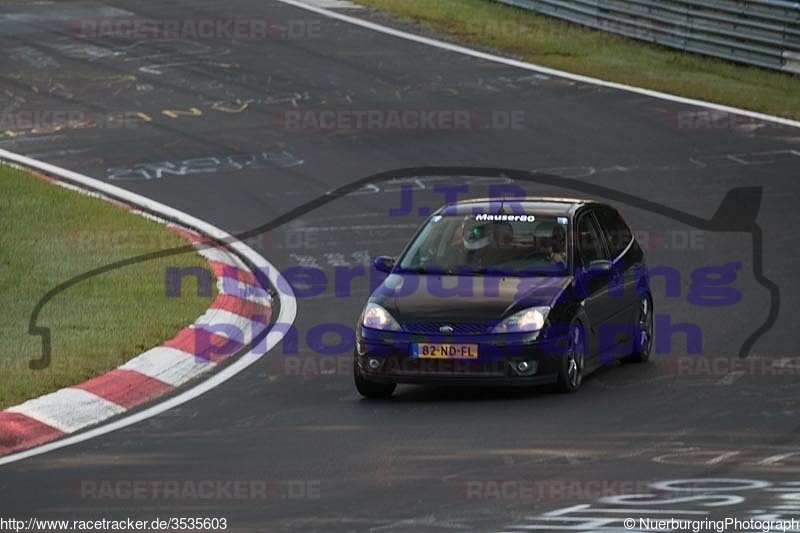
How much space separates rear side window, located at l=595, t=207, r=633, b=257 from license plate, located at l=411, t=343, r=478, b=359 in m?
2.33

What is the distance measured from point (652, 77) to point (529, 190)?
7.93m

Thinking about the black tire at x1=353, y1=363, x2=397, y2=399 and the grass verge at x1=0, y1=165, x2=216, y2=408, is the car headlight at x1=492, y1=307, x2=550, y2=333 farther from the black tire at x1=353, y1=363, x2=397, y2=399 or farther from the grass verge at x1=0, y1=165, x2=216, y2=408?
the grass verge at x1=0, y1=165, x2=216, y2=408

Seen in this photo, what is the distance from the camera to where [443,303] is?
13250 mm

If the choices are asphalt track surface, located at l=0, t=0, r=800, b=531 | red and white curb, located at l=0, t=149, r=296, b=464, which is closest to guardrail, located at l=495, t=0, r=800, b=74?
asphalt track surface, located at l=0, t=0, r=800, b=531

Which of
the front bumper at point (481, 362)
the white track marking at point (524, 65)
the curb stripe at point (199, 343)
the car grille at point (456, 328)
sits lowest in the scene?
the curb stripe at point (199, 343)

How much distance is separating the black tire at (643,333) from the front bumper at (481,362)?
1.76 metres

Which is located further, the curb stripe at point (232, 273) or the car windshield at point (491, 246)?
the curb stripe at point (232, 273)

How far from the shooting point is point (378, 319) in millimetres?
13305

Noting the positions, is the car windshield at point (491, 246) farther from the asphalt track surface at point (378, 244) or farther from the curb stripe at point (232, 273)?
the curb stripe at point (232, 273)

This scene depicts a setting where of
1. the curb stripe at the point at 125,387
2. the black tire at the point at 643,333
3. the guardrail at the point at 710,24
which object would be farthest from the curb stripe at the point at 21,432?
the guardrail at the point at 710,24

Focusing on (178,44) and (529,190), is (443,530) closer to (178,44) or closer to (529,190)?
(529,190)

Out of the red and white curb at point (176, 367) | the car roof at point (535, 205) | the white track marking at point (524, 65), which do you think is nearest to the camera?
the red and white curb at point (176, 367)

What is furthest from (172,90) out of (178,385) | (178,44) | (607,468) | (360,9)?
(607,468)

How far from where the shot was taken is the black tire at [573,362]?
13208mm
